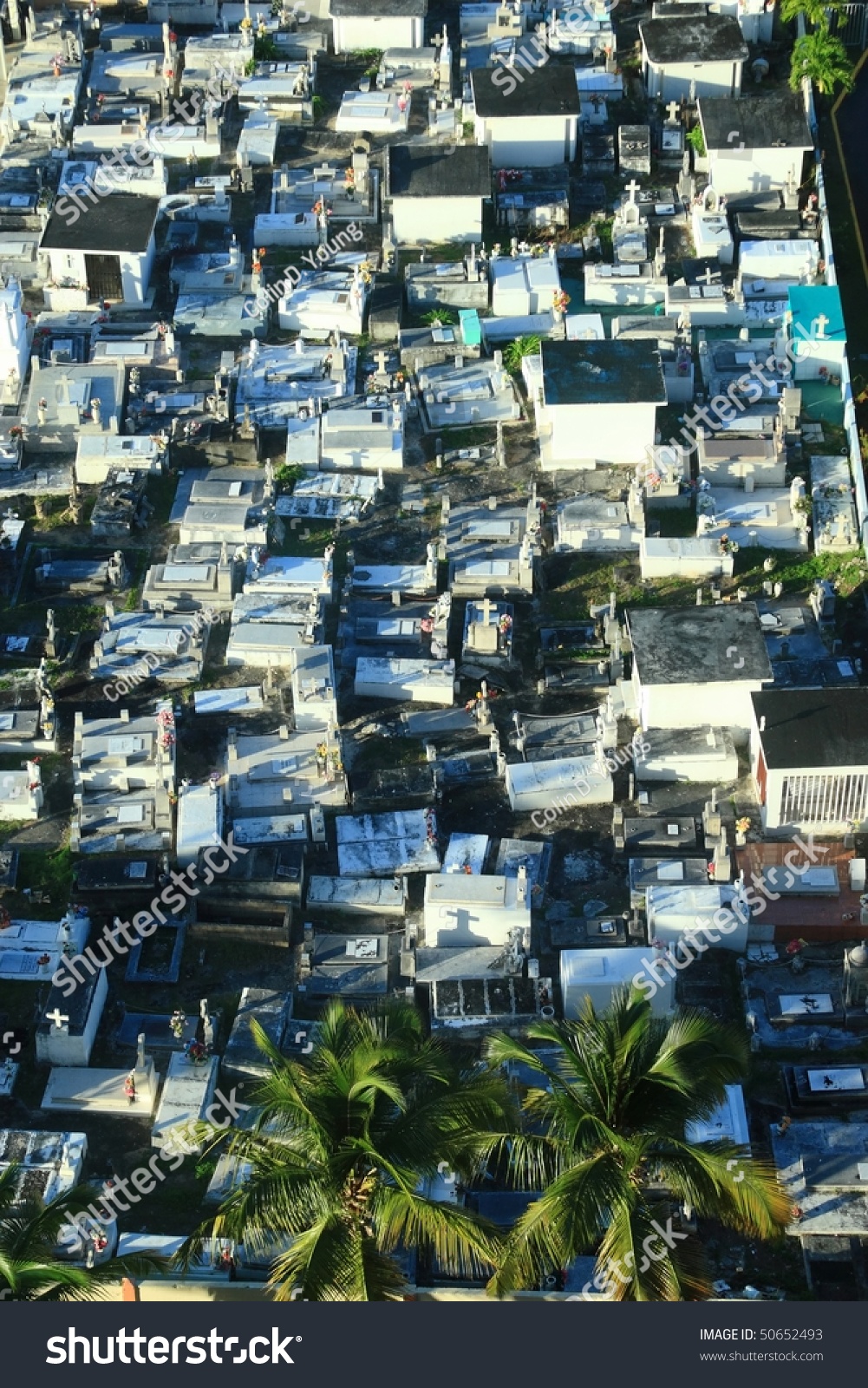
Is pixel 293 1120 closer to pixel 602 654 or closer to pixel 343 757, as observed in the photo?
pixel 343 757

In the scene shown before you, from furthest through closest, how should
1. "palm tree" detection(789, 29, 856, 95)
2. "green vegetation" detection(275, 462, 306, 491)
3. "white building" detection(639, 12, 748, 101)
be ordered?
1. "white building" detection(639, 12, 748, 101)
2. "palm tree" detection(789, 29, 856, 95)
3. "green vegetation" detection(275, 462, 306, 491)

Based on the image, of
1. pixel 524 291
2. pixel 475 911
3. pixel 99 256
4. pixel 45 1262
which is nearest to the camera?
pixel 45 1262

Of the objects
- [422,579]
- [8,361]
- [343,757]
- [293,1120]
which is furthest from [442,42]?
[293,1120]

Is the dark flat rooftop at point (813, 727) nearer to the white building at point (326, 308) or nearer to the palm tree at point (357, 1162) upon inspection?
the palm tree at point (357, 1162)

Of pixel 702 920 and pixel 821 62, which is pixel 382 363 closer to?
pixel 821 62

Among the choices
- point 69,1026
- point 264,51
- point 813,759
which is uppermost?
point 264,51

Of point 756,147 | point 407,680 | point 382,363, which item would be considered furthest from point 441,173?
point 407,680

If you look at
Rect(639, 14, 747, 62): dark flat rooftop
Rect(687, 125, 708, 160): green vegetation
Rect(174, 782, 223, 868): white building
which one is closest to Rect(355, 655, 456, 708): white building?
Rect(174, 782, 223, 868): white building

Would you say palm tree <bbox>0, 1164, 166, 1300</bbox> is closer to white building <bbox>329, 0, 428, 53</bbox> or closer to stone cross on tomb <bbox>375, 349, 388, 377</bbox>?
stone cross on tomb <bbox>375, 349, 388, 377</bbox>
